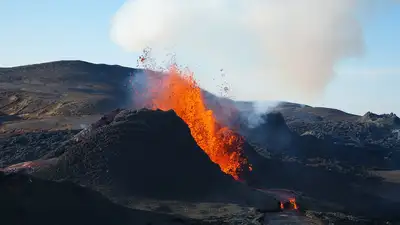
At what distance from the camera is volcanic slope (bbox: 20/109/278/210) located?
31.8m

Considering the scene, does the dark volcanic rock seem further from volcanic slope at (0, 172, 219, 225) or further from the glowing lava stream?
volcanic slope at (0, 172, 219, 225)

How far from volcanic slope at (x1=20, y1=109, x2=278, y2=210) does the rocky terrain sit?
8 centimetres

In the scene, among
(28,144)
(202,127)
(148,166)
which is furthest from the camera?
(28,144)

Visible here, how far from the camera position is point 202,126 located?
1704 inches

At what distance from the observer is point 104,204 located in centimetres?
2575

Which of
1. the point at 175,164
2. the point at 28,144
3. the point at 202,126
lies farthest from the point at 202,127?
the point at 28,144

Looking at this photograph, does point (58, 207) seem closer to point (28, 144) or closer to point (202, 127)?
point (202, 127)

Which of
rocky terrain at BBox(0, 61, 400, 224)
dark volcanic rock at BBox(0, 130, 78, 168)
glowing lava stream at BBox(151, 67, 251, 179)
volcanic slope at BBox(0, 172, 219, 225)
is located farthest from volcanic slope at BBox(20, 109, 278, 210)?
dark volcanic rock at BBox(0, 130, 78, 168)

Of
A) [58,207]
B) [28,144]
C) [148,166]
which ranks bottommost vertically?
[58,207]

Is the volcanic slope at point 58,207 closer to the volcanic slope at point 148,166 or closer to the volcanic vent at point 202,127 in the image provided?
the volcanic slope at point 148,166

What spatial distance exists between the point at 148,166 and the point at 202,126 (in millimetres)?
11279

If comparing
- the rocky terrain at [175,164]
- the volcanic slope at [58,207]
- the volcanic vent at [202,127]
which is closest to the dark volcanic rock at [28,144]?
the rocky terrain at [175,164]

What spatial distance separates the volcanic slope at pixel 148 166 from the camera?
31781mm

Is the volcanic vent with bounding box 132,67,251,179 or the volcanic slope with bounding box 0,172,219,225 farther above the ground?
the volcanic vent with bounding box 132,67,251,179
